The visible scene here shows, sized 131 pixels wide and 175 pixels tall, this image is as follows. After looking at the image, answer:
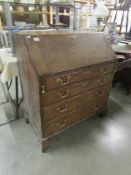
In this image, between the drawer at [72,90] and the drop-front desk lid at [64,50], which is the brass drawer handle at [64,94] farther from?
the drop-front desk lid at [64,50]

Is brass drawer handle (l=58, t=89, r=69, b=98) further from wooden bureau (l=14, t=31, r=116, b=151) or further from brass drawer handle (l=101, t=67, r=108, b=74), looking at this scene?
brass drawer handle (l=101, t=67, r=108, b=74)

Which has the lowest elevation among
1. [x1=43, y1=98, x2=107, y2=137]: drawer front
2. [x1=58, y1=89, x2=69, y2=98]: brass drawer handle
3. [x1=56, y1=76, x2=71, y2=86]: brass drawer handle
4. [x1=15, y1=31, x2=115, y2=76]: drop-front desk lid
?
[x1=43, y1=98, x2=107, y2=137]: drawer front

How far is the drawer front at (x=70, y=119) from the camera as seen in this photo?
1.39 m

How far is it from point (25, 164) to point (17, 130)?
18.8 inches

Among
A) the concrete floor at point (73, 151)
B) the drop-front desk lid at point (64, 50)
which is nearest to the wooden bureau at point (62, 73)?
the drop-front desk lid at point (64, 50)

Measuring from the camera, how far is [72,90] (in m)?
1.34

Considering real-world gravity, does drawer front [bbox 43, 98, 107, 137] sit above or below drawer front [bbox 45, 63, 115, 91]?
below

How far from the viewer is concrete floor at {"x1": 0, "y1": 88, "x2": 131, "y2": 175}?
4.38ft

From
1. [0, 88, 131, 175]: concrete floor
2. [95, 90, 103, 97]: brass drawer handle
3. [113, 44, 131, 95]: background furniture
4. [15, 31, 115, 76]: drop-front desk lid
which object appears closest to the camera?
[15, 31, 115, 76]: drop-front desk lid

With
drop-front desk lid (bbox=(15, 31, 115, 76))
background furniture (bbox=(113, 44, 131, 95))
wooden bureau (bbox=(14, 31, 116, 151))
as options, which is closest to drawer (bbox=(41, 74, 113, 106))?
wooden bureau (bbox=(14, 31, 116, 151))

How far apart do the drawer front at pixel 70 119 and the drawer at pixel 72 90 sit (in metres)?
0.25

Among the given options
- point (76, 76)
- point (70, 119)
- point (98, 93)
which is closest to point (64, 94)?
point (76, 76)

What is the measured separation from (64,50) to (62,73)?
221mm

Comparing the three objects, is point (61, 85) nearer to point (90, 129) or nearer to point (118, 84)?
point (90, 129)
